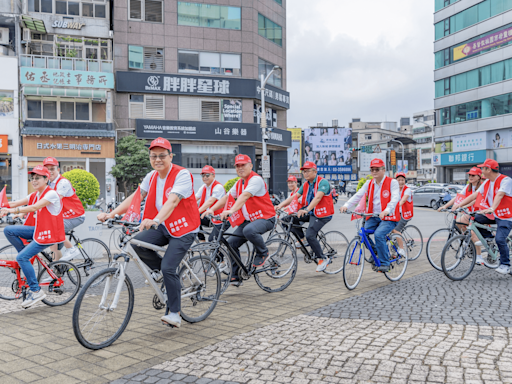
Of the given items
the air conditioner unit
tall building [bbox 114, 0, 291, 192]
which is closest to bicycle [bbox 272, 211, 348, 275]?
tall building [bbox 114, 0, 291, 192]

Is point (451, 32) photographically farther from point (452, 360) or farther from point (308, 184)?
point (452, 360)

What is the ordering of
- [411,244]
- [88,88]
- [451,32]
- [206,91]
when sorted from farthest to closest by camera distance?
[451,32], [206,91], [88,88], [411,244]

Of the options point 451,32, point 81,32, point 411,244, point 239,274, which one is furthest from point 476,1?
point 239,274

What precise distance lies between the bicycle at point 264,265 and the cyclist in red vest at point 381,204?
1109 mm

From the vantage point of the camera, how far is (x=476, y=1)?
4334 cm

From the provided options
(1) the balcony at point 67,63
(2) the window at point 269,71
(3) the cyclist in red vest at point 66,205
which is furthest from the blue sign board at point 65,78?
(3) the cyclist in red vest at point 66,205

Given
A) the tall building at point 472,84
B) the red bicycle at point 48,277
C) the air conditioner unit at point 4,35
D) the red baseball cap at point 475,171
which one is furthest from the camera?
the tall building at point 472,84

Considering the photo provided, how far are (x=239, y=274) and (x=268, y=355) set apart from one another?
238 cm

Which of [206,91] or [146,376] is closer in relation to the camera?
[146,376]

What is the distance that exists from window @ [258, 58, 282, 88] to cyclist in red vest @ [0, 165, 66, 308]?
30.2 m

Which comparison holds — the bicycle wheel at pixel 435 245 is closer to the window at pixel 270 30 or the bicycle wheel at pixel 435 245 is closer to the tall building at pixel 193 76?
the tall building at pixel 193 76

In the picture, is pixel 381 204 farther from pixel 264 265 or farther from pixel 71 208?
pixel 71 208

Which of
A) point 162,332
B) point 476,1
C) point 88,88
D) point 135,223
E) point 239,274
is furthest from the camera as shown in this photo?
point 476,1

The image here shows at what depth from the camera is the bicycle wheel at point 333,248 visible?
8531 millimetres
